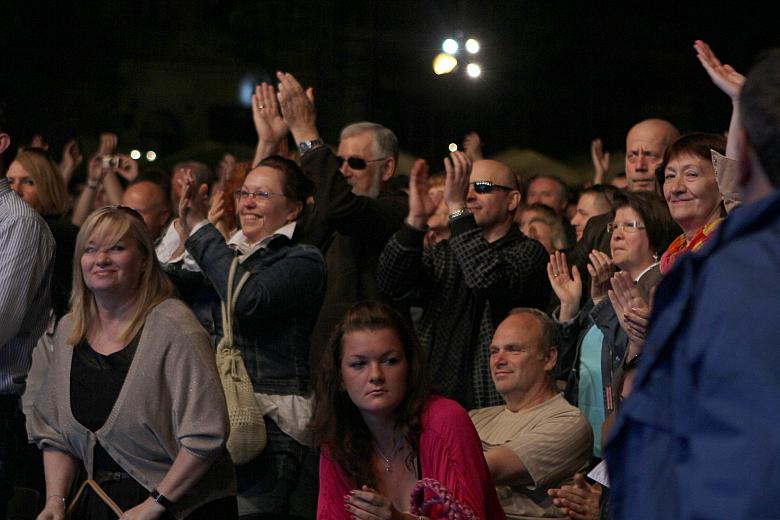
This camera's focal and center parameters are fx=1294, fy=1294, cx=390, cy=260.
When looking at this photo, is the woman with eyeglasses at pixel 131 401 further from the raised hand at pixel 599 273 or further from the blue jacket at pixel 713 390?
the blue jacket at pixel 713 390

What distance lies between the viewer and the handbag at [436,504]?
361 centimetres

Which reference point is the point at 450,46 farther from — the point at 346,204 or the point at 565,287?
the point at 565,287

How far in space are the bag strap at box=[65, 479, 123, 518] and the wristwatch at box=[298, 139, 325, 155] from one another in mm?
1838

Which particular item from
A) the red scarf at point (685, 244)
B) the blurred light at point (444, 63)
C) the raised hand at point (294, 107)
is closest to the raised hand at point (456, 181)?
the raised hand at point (294, 107)

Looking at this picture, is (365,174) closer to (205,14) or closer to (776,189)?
(776,189)

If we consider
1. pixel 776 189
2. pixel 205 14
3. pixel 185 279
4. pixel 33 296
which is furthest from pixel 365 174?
pixel 205 14

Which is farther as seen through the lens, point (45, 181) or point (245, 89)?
point (245, 89)

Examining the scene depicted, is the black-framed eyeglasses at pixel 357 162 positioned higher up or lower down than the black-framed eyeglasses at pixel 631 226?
higher up

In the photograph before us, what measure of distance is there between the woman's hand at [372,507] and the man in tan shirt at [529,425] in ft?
2.55

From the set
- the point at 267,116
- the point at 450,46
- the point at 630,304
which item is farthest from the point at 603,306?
the point at 450,46

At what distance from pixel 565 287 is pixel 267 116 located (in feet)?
5.79

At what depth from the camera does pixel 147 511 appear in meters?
3.87

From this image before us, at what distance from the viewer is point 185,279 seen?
5.14 m

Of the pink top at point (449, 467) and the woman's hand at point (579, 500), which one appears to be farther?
the woman's hand at point (579, 500)
